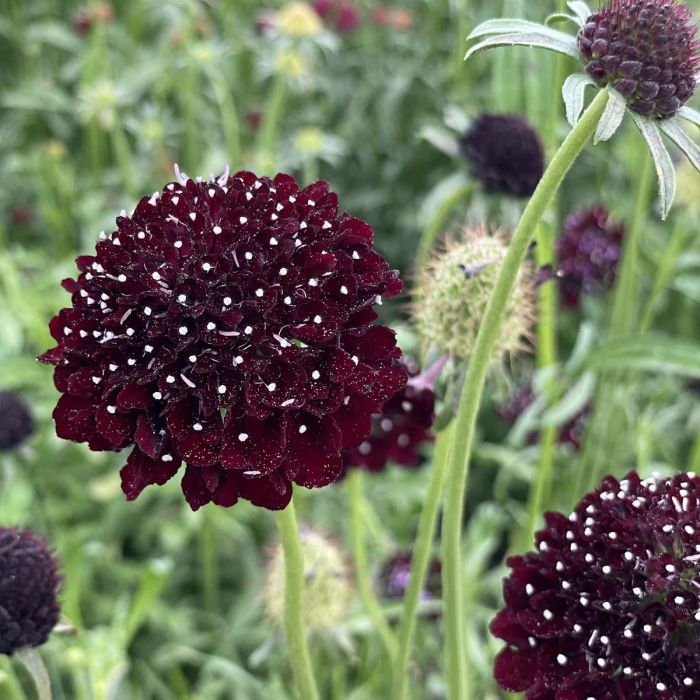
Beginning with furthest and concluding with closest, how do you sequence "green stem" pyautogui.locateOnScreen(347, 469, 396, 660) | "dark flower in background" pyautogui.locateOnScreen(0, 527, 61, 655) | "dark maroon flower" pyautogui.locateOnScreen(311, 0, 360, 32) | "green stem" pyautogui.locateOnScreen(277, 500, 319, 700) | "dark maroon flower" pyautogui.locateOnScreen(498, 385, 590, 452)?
"dark maroon flower" pyautogui.locateOnScreen(311, 0, 360, 32) → "dark maroon flower" pyautogui.locateOnScreen(498, 385, 590, 452) → "green stem" pyautogui.locateOnScreen(347, 469, 396, 660) → "dark flower in background" pyautogui.locateOnScreen(0, 527, 61, 655) → "green stem" pyautogui.locateOnScreen(277, 500, 319, 700)

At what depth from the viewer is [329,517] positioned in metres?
2.03

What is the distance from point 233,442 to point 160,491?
132 cm

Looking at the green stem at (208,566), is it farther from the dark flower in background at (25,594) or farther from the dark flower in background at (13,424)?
the dark flower in background at (25,594)

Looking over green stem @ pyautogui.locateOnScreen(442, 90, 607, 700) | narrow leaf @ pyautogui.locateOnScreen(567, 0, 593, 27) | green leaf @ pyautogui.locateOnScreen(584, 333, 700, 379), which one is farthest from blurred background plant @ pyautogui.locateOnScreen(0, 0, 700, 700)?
narrow leaf @ pyautogui.locateOnScreen(567, 0, 593, 27)

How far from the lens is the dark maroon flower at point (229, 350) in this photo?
671 millimetres

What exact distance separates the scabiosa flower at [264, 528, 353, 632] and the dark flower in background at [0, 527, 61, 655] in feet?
1.45

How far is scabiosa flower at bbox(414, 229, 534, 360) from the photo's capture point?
3.05 ft

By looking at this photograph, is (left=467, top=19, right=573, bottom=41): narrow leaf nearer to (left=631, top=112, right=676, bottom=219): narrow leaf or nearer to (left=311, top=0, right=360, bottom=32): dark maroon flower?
(left=631, top=112, right=676, bottom=219): narrow leaf

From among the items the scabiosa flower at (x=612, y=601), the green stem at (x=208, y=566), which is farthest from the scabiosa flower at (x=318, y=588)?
the scabiosa flower at (x=612, y=601)

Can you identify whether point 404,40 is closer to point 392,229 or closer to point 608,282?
point 392,229

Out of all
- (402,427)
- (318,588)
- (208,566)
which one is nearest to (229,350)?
(402,427)

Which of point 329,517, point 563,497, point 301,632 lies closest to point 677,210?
point 563,497

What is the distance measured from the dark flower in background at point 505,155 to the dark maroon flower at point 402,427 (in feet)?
1.66

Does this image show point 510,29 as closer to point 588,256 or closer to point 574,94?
point 574,94
